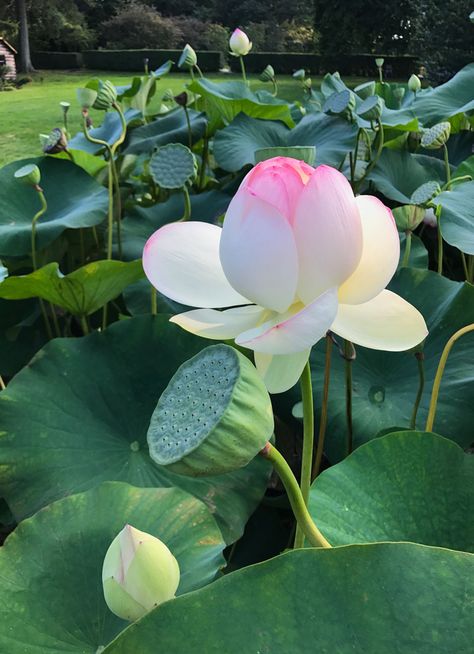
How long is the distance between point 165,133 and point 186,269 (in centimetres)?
103

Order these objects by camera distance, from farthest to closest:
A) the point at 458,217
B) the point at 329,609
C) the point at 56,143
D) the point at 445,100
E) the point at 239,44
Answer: the point at 239,44 → the point at 445,100 → the point at 56,143 → the point at 458,217 → the point at 329,609

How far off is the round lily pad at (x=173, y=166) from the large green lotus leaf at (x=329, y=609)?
22.5 inches

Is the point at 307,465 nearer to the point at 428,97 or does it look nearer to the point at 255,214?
the point at 255,214

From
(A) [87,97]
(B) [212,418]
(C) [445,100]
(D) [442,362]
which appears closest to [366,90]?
(C) [445,100]

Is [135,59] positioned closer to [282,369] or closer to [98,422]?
[98,422]

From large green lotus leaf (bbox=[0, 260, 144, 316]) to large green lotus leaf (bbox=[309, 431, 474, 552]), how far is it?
36 cm

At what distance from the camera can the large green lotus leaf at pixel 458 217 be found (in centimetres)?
63

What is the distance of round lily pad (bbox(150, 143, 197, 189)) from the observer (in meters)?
0.78

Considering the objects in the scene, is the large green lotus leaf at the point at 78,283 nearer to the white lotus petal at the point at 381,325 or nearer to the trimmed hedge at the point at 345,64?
the white lotus petal at the point at 381,325

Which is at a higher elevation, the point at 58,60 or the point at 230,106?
the point at 230,106

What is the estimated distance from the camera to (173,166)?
79 centimetres

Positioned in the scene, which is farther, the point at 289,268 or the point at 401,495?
the point at 401,495

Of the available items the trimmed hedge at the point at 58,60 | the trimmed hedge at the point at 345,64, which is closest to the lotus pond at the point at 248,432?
the trimmed hedge at the point at 345,64

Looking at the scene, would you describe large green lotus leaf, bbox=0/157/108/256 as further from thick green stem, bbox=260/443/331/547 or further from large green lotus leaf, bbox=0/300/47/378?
thick green stem, bbox=260/443/331/547
